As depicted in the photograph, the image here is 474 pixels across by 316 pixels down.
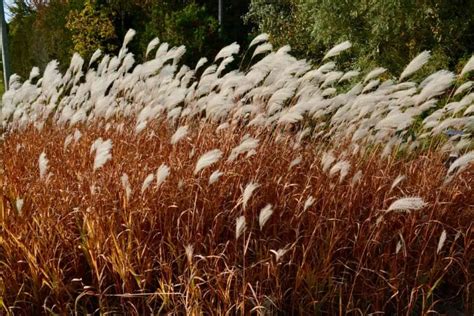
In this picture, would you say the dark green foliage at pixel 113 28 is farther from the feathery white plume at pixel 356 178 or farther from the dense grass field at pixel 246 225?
the feathery white plume at pixel 356 178

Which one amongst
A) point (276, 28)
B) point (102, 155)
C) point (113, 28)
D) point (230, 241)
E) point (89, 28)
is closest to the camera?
point (102, 155)

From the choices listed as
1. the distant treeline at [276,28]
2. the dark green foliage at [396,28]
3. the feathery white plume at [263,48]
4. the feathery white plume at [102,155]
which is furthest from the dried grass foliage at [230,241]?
the distant treeline at [276,28]

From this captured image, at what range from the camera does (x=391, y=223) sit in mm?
2947

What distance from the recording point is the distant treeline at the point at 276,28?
273 inches

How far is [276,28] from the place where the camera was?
1009 centimetres

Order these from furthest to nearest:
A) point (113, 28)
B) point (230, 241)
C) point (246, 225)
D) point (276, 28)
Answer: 1. point (113, 28)
2. point (276, 28)
3. point (246, 225)
4. point (230, 241)

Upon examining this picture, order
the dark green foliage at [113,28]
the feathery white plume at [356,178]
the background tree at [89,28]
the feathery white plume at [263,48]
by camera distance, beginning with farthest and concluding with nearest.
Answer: the background tree at [89,28], the dark green foliage at [113,28], the feathery white plume at [263,48], the feathery white plume at [356,178]

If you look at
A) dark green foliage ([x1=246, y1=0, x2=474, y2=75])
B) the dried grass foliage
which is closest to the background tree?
dark green foliage ([x1=246, y1=0, x2=474, y2=75])

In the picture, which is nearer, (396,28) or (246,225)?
(246,225)

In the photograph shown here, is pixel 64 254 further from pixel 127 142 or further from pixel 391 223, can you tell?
pixel 391 223

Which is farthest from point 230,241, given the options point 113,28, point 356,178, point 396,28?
point 113,28

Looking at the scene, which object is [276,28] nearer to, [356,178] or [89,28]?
[89,28]

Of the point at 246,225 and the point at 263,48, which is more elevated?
the point at 263,48

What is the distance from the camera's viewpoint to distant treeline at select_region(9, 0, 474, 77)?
694 centimetres
